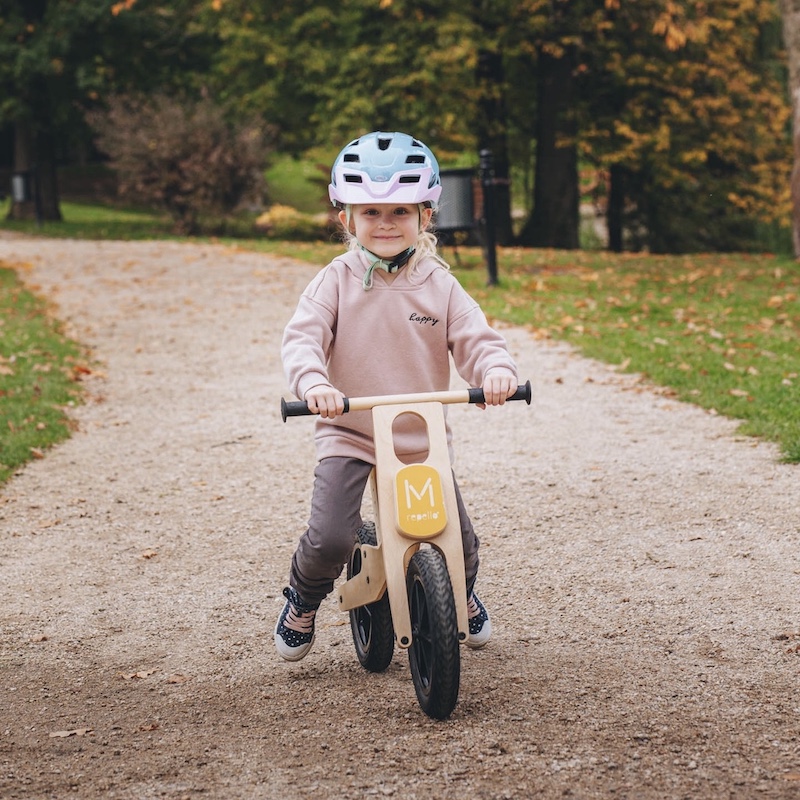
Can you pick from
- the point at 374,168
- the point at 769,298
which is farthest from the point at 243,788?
the point at 769,298

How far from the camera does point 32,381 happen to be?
8.83 m

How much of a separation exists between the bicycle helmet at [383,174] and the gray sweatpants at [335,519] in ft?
2.58

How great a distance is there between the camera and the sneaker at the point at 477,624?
382 centimetres

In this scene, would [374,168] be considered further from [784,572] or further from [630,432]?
[630,432]

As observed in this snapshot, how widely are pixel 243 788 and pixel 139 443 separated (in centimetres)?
462

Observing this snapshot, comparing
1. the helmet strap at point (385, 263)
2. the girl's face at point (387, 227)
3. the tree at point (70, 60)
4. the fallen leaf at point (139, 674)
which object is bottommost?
the fallen leaf at point (139, 674)

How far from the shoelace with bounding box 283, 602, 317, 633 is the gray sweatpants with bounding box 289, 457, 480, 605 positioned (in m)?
0.24

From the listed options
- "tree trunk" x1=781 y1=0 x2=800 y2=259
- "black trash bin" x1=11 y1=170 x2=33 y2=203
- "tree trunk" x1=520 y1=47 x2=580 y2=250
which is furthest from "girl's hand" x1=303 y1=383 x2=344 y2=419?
"black trash bin" x1=11 y1=170 x2=33 y2=203

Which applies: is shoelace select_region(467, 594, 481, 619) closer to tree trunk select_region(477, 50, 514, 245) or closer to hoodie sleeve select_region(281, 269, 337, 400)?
hoodie sleeve select_region(281, 269, 337, 400)

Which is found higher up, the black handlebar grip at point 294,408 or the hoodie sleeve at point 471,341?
the hoodie sleeve at point 471,341

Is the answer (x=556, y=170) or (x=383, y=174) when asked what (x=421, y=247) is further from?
(x=556, y=170)

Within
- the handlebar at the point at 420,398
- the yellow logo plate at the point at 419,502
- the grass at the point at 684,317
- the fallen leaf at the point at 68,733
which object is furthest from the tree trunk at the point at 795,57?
the fallen leaf at the point at 68,733

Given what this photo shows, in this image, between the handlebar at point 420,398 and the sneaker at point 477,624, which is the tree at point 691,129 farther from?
the handlebar at point 420,398

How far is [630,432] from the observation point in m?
7.02
